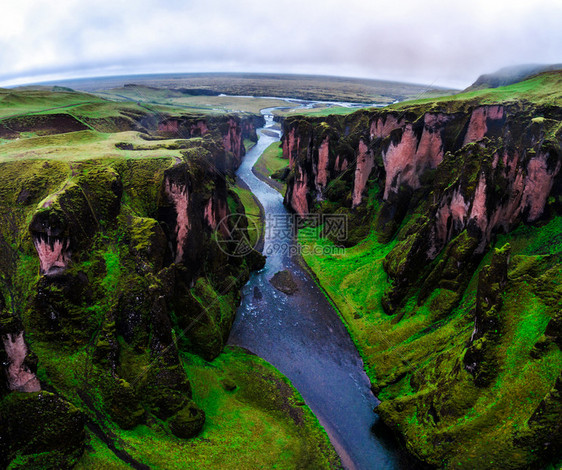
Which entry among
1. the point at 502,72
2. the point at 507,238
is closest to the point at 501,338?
the point at 507,238

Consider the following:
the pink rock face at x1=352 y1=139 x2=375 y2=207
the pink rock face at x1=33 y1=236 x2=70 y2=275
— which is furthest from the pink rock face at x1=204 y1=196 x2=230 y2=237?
the pink rock face at x1=352 y1=139 x2=375 y2=207

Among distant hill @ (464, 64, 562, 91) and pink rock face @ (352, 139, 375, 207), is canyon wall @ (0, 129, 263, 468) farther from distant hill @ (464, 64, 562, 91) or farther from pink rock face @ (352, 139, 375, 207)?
distant hill @ (464, 64, 562, 91)

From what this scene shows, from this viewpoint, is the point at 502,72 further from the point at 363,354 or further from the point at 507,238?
the point at 363,354

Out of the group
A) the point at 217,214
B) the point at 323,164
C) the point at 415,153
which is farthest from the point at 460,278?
the point at 323,164

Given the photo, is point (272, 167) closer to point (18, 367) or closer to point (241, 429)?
point (241, 429)

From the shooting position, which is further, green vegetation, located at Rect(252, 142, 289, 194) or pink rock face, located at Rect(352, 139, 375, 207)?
A: green vegetation, located at Rect(252, 142, 289, 194)

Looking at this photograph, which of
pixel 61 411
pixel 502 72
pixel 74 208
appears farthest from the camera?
pixel 502 72
